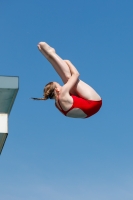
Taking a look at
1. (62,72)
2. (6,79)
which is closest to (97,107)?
(62,72)

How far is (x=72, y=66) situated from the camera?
977 cm

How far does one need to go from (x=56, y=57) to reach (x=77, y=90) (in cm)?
64

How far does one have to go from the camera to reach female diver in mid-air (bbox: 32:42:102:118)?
31.4 ft

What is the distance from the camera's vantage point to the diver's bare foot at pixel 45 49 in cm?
972

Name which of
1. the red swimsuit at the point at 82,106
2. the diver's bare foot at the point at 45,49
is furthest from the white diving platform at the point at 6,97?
the red swimsuit at the point at 82,106

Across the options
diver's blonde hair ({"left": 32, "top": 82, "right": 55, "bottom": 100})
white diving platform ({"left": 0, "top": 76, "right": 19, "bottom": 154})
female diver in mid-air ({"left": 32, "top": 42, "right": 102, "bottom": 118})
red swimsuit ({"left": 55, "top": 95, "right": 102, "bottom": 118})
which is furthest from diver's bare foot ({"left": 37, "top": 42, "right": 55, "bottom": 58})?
white diving platform ({"left": 0, "top": 76, "right": 19, "bottom": 154})

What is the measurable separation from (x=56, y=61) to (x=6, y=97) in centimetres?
641

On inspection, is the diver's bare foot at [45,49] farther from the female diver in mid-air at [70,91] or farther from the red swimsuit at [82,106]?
the red swimsuit at [82,106]

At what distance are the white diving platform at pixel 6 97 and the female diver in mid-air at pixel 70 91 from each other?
5715 mm

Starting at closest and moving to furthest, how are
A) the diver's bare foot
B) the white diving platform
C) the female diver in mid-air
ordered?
the female diver in mid-air, the diver's bare foot, the white diving platform

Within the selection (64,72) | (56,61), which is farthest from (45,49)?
(64,72)

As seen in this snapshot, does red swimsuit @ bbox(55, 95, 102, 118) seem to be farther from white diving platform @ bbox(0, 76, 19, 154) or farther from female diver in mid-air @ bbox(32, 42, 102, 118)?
white diving platform @ bbox(0, 76, 19, 154)

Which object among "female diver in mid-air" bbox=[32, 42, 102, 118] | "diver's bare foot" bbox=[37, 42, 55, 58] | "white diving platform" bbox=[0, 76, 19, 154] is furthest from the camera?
"white diving platform" bbox=[0, 76, 19, 154]

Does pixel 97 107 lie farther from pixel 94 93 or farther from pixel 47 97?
pixel 47 97
